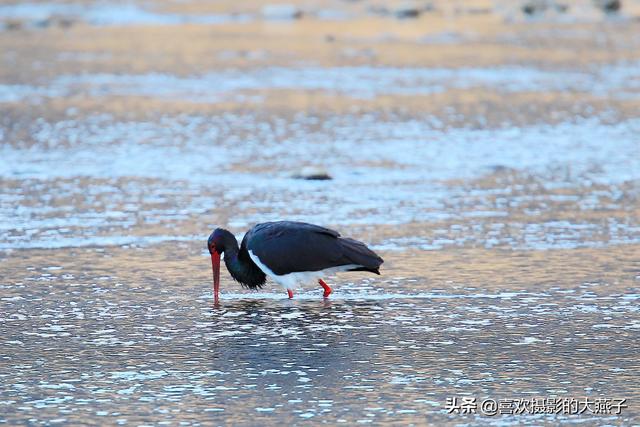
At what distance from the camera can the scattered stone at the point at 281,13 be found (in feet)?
163

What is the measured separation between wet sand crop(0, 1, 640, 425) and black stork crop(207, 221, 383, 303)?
222mm

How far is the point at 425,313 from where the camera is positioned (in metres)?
9.53

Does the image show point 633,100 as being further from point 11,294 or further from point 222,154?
point 11,294

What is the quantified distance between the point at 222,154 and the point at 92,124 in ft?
12.3

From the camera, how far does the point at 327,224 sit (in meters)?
12.9

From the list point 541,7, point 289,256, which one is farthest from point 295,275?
point 541,7

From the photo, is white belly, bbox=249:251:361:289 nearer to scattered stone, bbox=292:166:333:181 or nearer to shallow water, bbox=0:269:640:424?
shallow water, bbox=0:269:640:424

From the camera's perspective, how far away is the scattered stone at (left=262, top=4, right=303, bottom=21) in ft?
163

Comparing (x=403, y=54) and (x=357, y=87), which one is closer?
(x=357, y=87)

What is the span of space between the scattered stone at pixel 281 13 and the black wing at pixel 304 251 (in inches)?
1569

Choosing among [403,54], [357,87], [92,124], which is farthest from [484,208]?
[403,54]

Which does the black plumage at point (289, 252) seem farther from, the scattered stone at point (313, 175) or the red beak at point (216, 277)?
the scattered stone at point (313, 175)

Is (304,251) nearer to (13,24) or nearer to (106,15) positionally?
(13,24)

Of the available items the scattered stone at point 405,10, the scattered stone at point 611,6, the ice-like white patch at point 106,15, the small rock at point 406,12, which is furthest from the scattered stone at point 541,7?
the ice-like white patch at point 106,15
